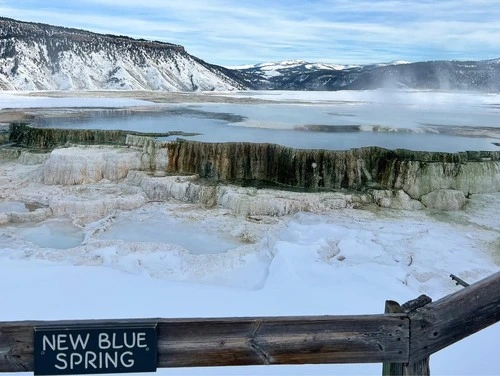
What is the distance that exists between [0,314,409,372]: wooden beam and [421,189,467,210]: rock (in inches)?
380

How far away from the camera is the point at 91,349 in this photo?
66.6 inches

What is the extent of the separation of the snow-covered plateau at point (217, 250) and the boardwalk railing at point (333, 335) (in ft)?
6.14

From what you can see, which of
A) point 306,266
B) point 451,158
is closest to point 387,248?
point 306,266

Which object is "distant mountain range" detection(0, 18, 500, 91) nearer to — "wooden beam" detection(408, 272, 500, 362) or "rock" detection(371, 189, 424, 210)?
"rock" detection(371, 189, 424, 210)

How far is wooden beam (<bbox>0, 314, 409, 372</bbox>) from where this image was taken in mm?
1749

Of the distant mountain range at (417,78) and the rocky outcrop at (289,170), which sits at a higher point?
the distant mountain range at (417,78)

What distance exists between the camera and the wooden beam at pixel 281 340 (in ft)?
5.74

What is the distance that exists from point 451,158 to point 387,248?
210 inches

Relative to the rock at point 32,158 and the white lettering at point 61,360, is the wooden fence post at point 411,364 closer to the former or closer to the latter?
the white lettering at point 61,360

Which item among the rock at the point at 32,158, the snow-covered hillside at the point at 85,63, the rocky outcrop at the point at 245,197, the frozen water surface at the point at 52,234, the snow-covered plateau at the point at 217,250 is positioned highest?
the snow-covered hillside at the point at 85,63

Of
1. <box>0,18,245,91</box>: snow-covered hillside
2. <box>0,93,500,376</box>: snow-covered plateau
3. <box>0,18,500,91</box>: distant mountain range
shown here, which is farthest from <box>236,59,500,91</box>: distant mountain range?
<box>0,93,500,376</box>: snow-covered plateau

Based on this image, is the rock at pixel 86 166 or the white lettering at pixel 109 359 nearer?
the white lettering at pixel 109 359

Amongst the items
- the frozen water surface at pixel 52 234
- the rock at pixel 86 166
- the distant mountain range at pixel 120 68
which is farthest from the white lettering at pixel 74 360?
the distant mountain range at pixel 120 68

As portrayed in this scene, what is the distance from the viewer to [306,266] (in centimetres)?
674
